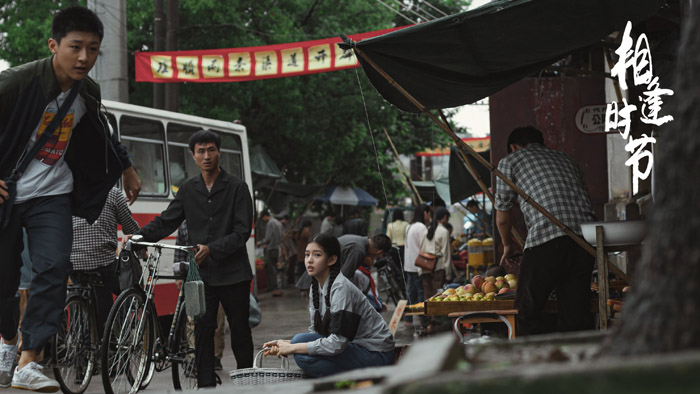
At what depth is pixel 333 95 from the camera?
83.4 ft

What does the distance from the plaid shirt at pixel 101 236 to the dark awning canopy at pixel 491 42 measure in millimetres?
2926

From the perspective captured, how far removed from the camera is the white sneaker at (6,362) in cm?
499

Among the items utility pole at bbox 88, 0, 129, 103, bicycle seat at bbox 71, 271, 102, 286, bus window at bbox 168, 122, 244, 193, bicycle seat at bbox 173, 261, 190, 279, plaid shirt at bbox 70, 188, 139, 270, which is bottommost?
bicycle seat at bbox 71, 271, 102, 286

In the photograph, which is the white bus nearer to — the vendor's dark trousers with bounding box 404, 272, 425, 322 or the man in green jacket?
the vendor's dark trousers with bounding box 404, 272, 425, 322

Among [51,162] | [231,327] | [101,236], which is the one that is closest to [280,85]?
Result: [101,236]

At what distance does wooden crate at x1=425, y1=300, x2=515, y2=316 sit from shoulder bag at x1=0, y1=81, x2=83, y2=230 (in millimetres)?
2973

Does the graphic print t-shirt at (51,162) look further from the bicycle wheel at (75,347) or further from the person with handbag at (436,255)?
the person with handbag at (436,255)

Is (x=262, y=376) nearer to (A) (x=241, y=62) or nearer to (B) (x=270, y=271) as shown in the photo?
(A) (x=241, y=62)

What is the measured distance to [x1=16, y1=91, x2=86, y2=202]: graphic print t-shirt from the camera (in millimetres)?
4898

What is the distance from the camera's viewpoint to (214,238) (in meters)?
6.37

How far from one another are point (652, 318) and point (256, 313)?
8.56 m

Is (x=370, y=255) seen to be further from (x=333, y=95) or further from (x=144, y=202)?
(x=333, y=95)

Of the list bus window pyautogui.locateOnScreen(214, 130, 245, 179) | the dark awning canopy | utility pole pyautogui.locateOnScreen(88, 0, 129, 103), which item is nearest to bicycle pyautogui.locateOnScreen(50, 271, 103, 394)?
the dark awning canopy

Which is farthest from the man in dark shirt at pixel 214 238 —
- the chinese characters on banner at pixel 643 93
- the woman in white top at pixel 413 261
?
the woman in white top at pixel 413 261
